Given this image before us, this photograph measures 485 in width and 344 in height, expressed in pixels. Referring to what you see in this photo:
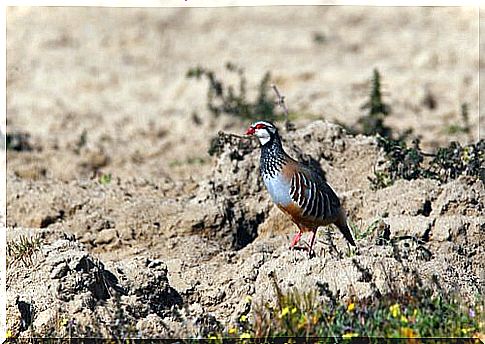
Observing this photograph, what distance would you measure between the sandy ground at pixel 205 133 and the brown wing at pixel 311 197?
1.13 ft

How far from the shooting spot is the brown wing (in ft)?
24.5

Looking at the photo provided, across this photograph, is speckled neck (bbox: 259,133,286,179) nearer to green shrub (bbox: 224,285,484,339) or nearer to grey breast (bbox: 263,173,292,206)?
grey breast (bbox: 263,173,292,206)

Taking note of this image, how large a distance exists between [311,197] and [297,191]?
11cm

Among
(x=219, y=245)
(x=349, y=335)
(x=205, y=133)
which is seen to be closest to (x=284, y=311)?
(x=349, y=335)

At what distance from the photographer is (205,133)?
15961mm

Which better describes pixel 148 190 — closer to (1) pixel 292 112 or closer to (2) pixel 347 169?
(2) pixel 347 169

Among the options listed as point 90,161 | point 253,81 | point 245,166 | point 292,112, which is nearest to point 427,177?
point 245,166

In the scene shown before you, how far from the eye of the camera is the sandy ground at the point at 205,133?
7605 mm

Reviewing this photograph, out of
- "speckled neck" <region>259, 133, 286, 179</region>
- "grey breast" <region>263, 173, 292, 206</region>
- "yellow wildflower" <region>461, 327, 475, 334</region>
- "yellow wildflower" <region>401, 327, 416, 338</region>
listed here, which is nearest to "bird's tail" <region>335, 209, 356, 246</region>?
"grey breast" <region>263, 173, 292, 206</region>

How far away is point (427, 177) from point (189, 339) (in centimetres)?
349

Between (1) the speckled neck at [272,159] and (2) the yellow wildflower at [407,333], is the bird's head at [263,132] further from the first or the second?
(2) the yellow wildflower at [407,333]

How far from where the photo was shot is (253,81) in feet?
60.0

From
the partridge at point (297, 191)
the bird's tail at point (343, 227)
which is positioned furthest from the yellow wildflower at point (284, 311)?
the bird's tail at point (343, 227)

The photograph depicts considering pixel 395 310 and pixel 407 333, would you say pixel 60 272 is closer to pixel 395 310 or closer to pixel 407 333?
pixel 395 310
